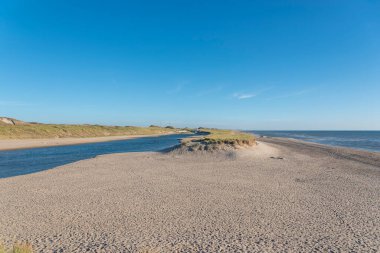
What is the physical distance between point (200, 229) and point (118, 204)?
533 centimetres

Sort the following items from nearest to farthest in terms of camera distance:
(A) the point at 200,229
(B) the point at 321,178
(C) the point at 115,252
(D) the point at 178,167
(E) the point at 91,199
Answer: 1. (C) the point at 115,252
2. (A) the point at 200,229
3. (E) the point at 91,199
4. (B) the point at 321,178
5. (D) the point at 178,167

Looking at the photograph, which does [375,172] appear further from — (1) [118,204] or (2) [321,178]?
(1) [118,204]

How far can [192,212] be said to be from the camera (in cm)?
1195

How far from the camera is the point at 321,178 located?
20500 millimetres

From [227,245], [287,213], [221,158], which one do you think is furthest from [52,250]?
[221,158]

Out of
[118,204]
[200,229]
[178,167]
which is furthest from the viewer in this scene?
[178,167]

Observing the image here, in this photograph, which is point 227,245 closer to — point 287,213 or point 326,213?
point 287,213

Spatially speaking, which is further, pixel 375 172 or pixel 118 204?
pixel 375 172

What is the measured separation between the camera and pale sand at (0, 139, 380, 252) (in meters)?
8.81

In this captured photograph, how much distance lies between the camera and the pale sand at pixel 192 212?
8.81 meters

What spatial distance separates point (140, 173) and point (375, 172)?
71.1 ft

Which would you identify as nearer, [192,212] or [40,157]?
[192,212]

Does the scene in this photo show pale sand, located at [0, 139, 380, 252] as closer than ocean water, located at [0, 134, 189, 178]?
Yes

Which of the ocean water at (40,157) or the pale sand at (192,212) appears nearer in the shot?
the pale sand at (192,212)
